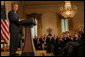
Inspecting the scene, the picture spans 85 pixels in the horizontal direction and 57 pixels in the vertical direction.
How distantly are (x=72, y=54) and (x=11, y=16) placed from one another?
1549mm

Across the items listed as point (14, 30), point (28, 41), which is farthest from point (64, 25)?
point (28, 41)

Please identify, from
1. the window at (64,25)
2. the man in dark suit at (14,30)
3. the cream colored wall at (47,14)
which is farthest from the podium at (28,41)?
the window at (64,25)

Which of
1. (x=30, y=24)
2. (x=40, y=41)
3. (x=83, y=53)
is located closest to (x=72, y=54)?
(x=83, y=53)

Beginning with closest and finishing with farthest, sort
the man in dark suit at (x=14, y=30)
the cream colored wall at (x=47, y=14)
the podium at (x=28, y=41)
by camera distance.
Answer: the podium at (x=28, y=41), the man in dark suit at (x=14, y=30), the cream colored wall at (x=47, y=14)

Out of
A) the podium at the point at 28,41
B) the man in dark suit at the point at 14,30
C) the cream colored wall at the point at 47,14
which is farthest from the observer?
the cream colored wall at the point at 47,14

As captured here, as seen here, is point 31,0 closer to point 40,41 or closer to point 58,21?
point 58,21

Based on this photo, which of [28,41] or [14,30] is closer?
[28,41]

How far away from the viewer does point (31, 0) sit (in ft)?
55.9

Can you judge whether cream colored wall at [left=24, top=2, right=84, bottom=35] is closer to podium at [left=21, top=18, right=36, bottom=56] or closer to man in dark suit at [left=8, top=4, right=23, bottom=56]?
man in dark suit at [left=8, top=4, right=23, bottom=56]

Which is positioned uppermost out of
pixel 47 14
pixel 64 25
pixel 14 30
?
pixel 47 14

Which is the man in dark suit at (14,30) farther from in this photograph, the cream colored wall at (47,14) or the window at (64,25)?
the window at (64,25)

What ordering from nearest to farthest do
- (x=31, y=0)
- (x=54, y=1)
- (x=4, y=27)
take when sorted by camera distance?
1. (x=4, y=27)
2. (x=31, y=0)
3. (x=54, y=1)

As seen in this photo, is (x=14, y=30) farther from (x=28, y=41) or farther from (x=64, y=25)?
(x=64, y=25)

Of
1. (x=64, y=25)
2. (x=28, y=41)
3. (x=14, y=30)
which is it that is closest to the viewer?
(x=28, y=41)
